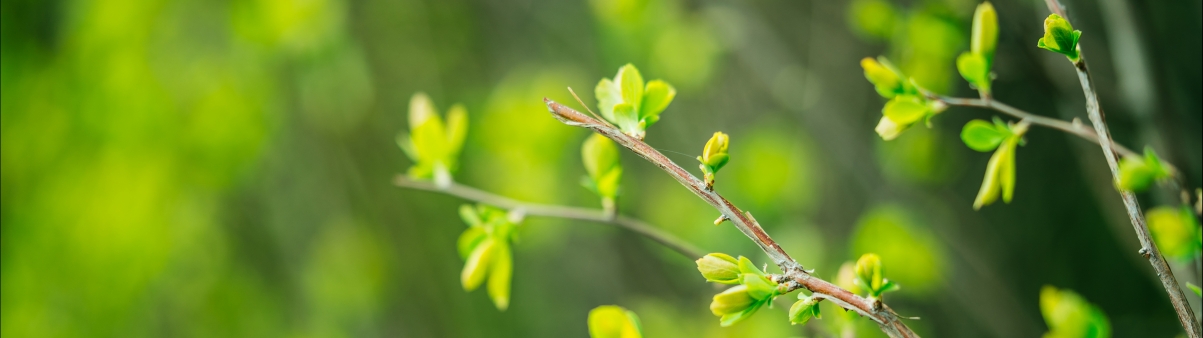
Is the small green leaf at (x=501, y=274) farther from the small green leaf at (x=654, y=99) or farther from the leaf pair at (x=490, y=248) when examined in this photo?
the small green leaf at (x=654, y=99)

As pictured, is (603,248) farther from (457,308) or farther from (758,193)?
(758,193)

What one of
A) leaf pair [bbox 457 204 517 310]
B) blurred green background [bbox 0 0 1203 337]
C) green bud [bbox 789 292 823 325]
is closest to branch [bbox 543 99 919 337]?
green bud [bbox 789 292 823 325]

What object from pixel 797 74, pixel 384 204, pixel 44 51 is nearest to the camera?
pixel 797 74

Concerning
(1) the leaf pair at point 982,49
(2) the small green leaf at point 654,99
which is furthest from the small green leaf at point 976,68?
(2) the small green leaf at point 654,99

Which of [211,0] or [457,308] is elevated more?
[211,0]

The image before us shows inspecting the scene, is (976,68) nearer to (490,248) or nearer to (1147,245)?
(1147,245)

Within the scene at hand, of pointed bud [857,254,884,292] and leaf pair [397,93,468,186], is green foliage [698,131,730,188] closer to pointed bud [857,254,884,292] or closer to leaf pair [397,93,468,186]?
pointed bud [857,254,884,292]

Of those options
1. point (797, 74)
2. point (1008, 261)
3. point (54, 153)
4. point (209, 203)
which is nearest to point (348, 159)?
point (209, 203)
